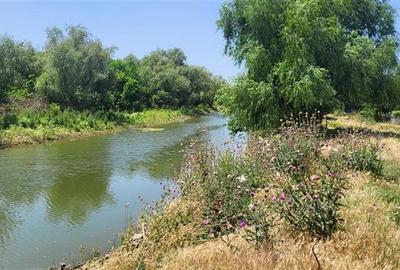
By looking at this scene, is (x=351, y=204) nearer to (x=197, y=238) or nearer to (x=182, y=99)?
(x=197, y=238)

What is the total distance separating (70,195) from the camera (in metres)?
15.3

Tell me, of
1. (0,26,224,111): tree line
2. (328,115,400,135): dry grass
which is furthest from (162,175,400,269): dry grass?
(0,26,224,111): tree line

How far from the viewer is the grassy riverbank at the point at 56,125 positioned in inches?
1176

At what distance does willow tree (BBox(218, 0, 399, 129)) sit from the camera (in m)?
20.3

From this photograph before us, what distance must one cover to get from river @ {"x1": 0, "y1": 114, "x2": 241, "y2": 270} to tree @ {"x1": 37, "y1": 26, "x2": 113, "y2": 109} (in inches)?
593

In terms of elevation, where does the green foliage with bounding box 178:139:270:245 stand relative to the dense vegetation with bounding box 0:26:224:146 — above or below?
below

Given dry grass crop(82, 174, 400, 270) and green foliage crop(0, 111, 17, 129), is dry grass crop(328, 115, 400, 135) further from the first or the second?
green foliage crop(0, 111, 17, 129)

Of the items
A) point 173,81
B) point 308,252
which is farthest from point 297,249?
point 173,81

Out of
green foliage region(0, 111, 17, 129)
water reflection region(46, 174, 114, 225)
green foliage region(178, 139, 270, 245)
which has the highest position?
green foliage region(0, 111, 17, 129)

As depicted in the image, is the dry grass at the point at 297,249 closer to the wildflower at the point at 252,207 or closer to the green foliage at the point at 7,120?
the wildflower at the point at 252,207

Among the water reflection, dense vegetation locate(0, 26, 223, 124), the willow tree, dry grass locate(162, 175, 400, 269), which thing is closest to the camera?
dry grass locate(162, 175, 400, 269)

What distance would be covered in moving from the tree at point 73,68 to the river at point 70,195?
1505 cm

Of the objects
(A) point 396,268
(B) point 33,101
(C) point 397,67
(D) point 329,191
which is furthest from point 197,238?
(B) point 33,101

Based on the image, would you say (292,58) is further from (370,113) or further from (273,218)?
(370,113)
